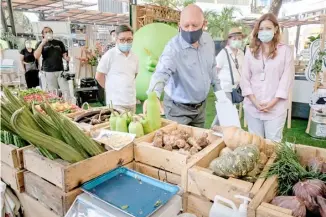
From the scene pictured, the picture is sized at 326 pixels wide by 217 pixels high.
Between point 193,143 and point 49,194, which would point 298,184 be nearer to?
point 193,143

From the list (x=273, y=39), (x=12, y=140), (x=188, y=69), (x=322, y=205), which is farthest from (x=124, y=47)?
(x=322, y=205)

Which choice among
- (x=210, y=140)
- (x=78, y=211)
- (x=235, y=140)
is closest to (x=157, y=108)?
(x=210, y=140)

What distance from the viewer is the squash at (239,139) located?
1336mm

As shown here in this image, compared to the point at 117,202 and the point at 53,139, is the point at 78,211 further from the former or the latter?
the point at 53,139

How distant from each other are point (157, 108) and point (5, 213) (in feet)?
3.55

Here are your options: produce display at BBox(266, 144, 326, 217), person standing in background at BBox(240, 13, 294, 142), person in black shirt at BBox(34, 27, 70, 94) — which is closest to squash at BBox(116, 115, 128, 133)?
produce display at BBox(266, 144, 326, 217)

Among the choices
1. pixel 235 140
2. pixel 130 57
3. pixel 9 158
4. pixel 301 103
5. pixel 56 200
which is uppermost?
pixel 130 57

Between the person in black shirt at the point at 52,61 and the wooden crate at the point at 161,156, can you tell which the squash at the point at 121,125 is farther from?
the person in black shirt at the point at 52,61

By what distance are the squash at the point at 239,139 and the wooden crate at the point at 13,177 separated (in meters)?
1.12

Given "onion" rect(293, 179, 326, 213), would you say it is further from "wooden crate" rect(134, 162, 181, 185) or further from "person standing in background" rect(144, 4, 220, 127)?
"person standing in background" rect(144, 4, 220, 127)

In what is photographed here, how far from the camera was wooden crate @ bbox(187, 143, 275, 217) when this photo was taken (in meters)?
1.00

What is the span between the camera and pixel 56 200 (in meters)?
1.22

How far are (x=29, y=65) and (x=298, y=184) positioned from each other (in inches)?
256

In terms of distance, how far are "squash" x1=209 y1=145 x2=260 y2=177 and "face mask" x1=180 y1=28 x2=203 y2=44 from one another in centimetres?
129
